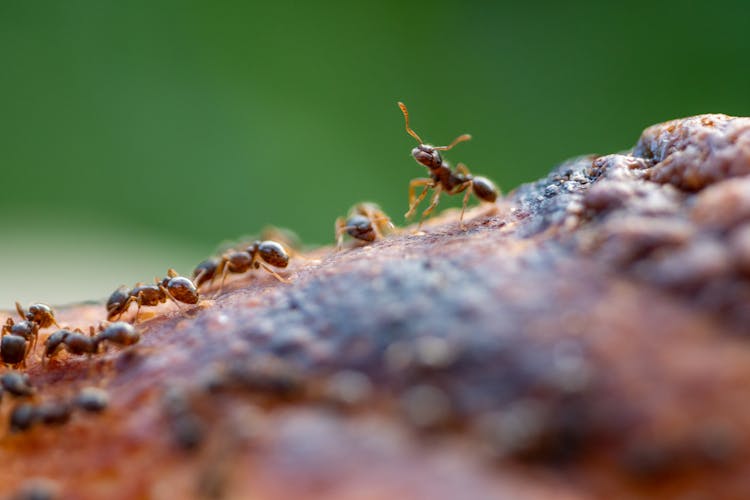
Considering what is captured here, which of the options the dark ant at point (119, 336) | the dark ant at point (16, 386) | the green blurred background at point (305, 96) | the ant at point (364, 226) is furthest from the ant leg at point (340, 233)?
the green blurred background at point (305, 96)

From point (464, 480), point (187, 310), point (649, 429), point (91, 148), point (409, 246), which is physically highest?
point (91, 148)

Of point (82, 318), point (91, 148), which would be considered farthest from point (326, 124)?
point (82, 318)

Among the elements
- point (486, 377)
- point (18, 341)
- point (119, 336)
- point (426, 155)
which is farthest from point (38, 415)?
point (426, 155)

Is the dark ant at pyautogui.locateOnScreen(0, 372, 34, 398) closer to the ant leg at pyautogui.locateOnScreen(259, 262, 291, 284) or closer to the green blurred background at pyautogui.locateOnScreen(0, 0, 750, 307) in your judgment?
the ant leg at pyautogui.locateOnScreen(259, 262, 291, 284)

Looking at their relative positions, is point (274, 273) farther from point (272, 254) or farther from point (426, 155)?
point (426, 155)

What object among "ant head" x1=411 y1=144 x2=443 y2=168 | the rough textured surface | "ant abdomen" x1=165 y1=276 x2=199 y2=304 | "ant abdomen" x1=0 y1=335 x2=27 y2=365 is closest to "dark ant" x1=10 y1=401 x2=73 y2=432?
the rough textured surface

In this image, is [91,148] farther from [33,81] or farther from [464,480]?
[464,480]
